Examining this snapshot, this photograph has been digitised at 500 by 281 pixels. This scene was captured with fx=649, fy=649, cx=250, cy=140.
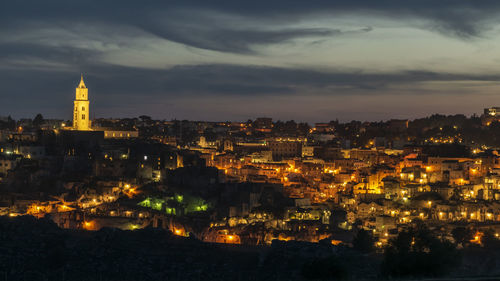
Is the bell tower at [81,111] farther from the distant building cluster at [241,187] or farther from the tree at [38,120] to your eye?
the tree at [38,120]

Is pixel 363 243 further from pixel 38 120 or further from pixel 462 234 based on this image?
pixel 38 120

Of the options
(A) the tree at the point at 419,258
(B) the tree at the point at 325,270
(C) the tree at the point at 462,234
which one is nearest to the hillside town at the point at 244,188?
(C) the tree at the point at 462,234

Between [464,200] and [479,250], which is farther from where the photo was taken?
[464,200]

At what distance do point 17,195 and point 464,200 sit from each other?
22.0m

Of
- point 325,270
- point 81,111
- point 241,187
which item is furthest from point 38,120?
point 325,270

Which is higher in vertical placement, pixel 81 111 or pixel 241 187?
pixel 81 111

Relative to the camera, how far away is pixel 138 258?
61.6ft

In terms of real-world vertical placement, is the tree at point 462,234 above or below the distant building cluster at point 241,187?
below

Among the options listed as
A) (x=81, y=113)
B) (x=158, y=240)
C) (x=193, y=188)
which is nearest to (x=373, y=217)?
(x=193, y=188)

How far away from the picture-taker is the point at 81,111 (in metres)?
46.8

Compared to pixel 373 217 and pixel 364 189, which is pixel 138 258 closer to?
pixel 373 217

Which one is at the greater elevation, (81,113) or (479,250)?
(81,113)

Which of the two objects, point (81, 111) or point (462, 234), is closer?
point (462, 234)

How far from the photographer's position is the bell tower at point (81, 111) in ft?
153
